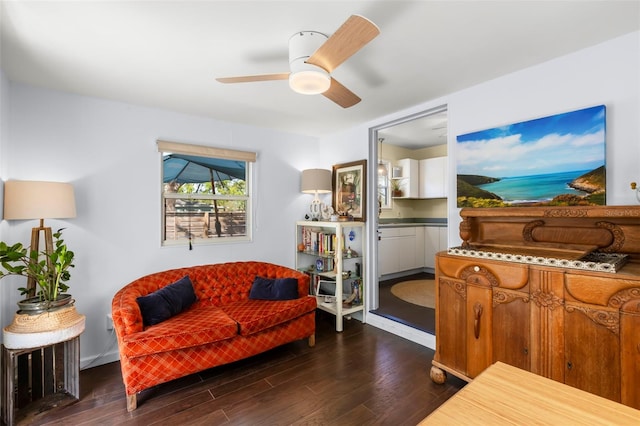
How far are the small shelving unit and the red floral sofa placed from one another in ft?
1.66

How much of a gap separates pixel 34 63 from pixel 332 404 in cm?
325

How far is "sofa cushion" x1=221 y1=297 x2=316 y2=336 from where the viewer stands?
2.54 metres

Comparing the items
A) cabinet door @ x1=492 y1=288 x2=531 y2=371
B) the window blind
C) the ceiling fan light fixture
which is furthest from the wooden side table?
cabinet door @ x1=492 y1=288 x2=531 y2=371

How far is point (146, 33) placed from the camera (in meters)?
1.83

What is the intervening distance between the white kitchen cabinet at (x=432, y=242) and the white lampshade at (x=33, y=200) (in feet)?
17.4

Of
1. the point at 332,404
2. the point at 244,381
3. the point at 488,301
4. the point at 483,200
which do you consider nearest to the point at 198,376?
the point at 244,381

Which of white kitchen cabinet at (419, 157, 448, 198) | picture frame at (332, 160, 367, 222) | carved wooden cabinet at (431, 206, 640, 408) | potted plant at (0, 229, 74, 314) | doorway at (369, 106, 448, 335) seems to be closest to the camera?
carved wooden cabinet at (431, 206, 640, 408)

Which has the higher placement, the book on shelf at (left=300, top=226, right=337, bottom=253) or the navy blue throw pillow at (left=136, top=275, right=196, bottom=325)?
the book on shelf at (left=300, top=226, right=337, bottom=253)

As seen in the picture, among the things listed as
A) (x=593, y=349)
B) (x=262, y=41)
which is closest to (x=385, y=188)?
(x=262, y=41)

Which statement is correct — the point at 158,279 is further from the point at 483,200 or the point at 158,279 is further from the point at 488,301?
the point at 483,200

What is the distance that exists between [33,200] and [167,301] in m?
1.23

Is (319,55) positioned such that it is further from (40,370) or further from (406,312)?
(406,312)

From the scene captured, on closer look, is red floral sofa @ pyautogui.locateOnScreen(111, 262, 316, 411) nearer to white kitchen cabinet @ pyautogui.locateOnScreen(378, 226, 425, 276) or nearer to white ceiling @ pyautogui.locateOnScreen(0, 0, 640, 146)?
white ceiling @ pyautogui.locateOnScreen(0, 0, 640, 146)

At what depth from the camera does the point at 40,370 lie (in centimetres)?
221
